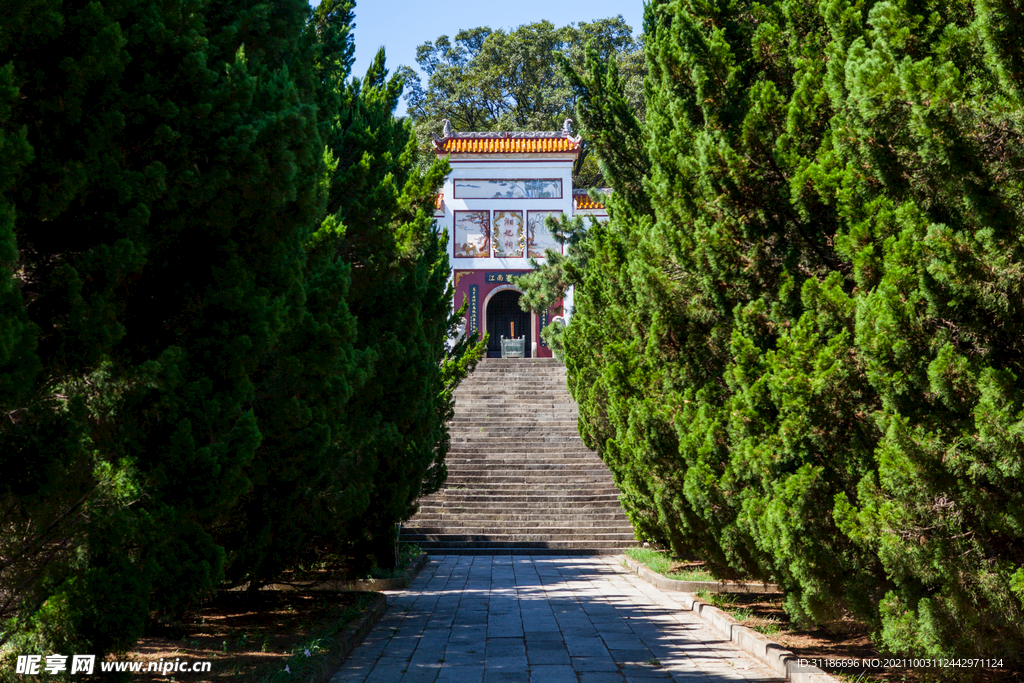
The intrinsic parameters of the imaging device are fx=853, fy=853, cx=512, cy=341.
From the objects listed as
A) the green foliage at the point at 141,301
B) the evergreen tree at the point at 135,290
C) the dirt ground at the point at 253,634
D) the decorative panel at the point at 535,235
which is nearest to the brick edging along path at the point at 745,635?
the dirt ground at the point at 253,634

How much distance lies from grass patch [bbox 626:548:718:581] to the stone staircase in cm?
204

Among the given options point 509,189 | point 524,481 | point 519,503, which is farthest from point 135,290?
point 509,189

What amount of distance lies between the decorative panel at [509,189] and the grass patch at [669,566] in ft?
52.7

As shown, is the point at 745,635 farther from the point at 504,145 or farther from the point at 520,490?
the point at 504,145

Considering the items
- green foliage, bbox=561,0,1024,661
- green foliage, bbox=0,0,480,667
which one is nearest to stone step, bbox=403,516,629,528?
green foliage, bbox=561,0,1024,661

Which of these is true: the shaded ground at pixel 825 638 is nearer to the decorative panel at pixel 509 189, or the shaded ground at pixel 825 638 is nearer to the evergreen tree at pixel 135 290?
the evergreen tree at pixel 135 290

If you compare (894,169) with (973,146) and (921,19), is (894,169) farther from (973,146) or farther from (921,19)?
(921,19)

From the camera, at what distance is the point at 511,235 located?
26922mm

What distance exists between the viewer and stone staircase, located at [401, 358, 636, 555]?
14.6 m

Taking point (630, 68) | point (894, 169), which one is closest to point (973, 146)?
point (894, 169)

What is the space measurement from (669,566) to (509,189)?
17919 mm

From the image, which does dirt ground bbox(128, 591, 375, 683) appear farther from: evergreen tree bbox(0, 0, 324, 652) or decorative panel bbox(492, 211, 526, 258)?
decorative panel bbox(492, 211, 526, 258)

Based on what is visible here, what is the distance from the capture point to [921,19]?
438 centimetres

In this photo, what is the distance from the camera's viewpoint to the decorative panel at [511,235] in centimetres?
2688
